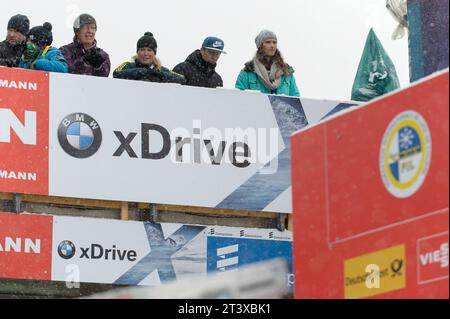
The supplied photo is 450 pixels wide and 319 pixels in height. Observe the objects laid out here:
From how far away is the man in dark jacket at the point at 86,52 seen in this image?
14656 mm

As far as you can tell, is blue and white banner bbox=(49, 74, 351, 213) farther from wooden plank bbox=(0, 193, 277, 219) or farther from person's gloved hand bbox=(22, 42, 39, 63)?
person's gloved hand bbox=(22, 42, 39, 63)

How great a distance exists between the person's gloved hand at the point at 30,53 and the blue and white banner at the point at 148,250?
188 cm

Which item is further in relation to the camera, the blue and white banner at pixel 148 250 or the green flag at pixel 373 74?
the green flag at pixel 373 74

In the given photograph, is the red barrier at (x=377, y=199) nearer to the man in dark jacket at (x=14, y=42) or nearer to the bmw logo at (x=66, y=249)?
the bmw logo at (x=66, y=249)

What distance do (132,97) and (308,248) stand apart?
7198mm

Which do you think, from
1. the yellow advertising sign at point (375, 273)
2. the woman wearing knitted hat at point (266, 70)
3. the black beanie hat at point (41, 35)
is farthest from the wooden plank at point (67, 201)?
the yellow advertising sign at point (375, 273)

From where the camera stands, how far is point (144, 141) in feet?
46.0

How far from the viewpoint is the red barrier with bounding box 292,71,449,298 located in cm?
629

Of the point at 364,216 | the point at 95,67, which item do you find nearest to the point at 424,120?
the point at 364,216

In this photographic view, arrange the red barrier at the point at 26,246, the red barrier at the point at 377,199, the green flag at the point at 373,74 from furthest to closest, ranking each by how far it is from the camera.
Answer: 1. the green flag at the point at 373,74
2. the red barrier at the point at 26,246
3. the red barrier at the point at 377,199

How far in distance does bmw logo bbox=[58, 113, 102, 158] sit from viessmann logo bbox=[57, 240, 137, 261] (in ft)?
3.09

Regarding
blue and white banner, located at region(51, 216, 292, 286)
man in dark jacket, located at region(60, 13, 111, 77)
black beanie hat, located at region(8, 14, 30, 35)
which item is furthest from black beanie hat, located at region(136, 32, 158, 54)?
blue and white banner, located at region(51, 216, 292, 286)

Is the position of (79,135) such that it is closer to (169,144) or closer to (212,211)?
(169,144)
